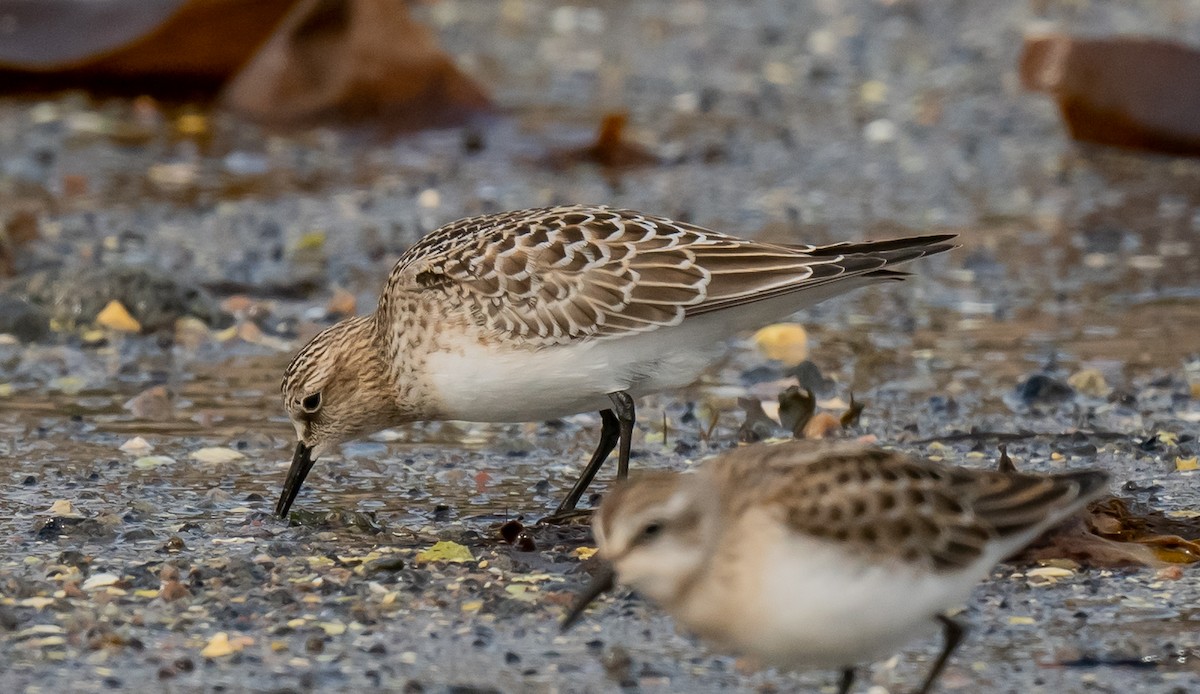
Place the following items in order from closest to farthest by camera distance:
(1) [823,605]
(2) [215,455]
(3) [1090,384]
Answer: (1) [823,605] < (2) [215,455] < (3) [1090,384]

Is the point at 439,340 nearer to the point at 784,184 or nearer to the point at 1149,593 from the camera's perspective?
the point at 1149,593

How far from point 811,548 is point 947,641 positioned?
1.74 ft

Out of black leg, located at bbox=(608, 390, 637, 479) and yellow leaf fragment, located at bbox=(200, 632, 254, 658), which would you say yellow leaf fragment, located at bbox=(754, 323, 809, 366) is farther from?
yellow leaf fragment, located at bbox=(200, 632, 254, 658)

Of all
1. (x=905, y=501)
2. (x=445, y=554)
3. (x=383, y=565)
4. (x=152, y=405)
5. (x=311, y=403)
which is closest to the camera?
(x=905, y=501)

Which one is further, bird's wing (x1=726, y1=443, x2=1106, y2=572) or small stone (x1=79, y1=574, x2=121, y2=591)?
small stone (x1=79, y1=574, x2=121, y2=591)

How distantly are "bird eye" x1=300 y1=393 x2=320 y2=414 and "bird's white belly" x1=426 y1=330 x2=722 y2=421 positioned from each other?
1.66 ft

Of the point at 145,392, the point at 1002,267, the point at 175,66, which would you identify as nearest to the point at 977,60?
the point at 1002,267

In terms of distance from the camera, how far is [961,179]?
37.3 feet

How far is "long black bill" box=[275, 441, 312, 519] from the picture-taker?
6.05 m

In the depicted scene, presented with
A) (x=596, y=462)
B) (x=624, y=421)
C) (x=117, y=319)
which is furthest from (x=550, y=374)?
(x=117, y=319)

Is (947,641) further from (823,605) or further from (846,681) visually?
(823,605)

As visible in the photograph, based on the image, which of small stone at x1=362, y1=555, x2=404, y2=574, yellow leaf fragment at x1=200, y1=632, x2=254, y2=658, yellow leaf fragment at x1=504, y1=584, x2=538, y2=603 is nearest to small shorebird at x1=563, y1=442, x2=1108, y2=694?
yellow leaf fragment at x1=504, y1=584, x2=538, y2=603

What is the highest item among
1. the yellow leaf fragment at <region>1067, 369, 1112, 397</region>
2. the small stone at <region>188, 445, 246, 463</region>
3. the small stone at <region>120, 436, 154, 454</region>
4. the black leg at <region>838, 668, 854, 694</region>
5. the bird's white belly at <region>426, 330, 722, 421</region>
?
the bird's white belly at <region>426, 330, 722, 421</region>

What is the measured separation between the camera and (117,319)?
830 cm
